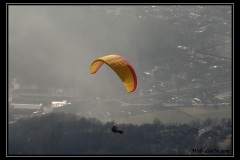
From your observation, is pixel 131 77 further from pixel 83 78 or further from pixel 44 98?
pixel 83 78

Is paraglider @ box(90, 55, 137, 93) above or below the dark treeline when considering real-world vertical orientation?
above

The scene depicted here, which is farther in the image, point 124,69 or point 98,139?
point 98,139

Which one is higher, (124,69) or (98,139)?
(124,69)

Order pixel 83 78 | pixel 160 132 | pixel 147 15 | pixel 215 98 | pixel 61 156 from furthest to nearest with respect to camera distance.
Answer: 1. pixel 147 15
2. pixel 83 78
3. pixel 215 98
4. pixel 160 132
5. pixel 61 156

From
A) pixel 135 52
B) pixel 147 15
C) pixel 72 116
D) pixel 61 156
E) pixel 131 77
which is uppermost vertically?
pixel 147 15

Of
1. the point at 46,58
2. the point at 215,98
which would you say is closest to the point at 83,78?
the point at 46,58

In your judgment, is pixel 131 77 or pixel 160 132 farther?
pixel 160 132

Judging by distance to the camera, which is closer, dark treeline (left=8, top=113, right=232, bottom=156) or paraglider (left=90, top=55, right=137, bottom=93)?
paraglider (left=90, top=55, right=137, bottom=93)


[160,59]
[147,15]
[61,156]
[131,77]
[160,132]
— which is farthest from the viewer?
[147,15]
